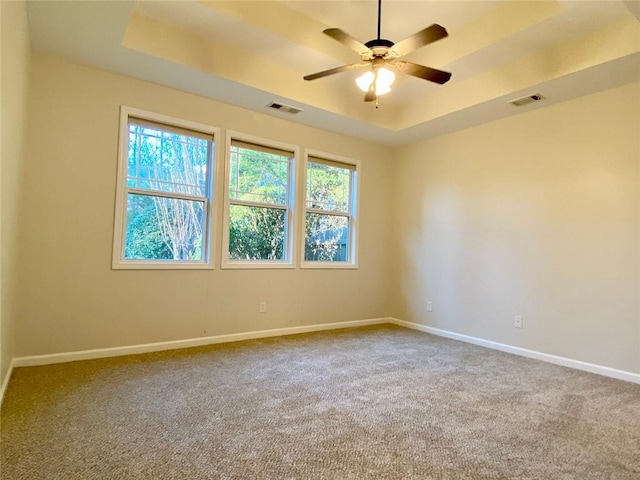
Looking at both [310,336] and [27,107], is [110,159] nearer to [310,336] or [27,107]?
[27,107]

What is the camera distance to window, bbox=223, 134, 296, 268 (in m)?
4.23

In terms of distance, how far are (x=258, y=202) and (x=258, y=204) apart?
0.03m

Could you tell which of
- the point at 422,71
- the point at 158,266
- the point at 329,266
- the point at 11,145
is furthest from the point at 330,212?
the point at 11,145

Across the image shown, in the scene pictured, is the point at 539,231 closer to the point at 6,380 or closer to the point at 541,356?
Answer: the point at 541,356

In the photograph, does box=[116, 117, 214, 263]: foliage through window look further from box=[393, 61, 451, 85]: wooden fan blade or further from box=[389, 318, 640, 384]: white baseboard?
box=[389, 318, 640, 384]: white baseboard

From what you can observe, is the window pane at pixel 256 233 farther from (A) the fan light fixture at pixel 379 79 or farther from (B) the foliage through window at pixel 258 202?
(A) the fan light fixture at pixel 379 79

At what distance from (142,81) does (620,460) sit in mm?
4547

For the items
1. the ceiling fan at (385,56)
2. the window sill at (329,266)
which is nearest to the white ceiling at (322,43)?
the ceiling fan at (385,56)

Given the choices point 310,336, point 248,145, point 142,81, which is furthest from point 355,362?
point 142,81

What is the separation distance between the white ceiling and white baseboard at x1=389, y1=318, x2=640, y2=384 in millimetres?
2551

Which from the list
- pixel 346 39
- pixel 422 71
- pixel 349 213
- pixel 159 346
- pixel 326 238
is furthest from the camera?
pixel 349 213

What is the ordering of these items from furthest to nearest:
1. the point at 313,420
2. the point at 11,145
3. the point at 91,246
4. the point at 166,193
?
1. the point at 166,193
2. the point at 91,246
3. the point at 11,145
4. the point at 313,420

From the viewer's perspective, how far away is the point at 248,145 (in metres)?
4.31

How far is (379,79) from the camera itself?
9.18 feet
